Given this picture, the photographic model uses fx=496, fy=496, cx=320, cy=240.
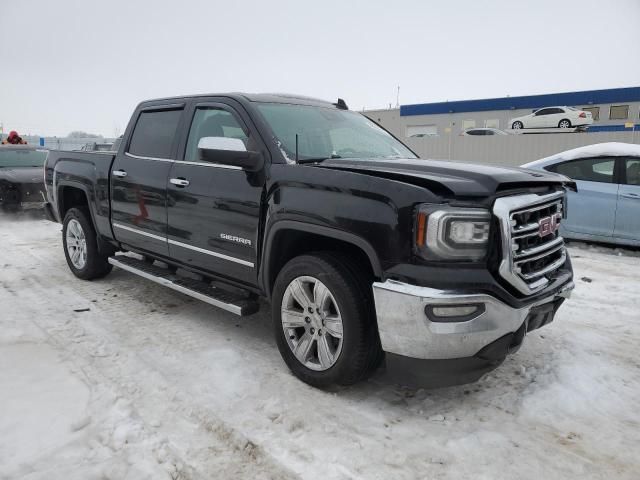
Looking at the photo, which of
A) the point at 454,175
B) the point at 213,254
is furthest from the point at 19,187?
the point at 454,175

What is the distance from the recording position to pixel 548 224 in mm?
2990

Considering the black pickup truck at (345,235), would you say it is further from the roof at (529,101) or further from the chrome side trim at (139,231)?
the roof at (529,101)

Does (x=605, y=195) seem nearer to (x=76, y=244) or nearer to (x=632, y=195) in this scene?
(x=632, y=195)

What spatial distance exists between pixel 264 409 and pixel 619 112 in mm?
39604

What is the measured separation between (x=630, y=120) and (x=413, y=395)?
1506 inches

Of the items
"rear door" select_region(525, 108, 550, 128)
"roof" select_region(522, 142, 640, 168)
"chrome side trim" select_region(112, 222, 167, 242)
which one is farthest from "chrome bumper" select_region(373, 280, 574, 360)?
"rear door" select_region(525, 108, 550, 128)

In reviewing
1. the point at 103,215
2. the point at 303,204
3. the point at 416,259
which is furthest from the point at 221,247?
the point at 103,215

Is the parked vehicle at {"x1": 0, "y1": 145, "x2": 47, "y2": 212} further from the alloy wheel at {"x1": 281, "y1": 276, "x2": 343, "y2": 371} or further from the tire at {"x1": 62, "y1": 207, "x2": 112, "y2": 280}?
the alloy wheel at {"x1": 281, "y1": 276, "x2": 343, "y2": 371}

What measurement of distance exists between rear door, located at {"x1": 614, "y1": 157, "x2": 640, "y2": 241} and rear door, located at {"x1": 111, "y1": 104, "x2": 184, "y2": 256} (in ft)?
19.9

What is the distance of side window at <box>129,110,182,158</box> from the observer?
432 cm

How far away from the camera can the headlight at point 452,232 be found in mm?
2508

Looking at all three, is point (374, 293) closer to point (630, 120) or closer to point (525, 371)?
point (525, 371)

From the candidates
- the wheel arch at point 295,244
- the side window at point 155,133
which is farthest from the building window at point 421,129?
the wheel arch at point 295,244

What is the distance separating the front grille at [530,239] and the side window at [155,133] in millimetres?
2860
